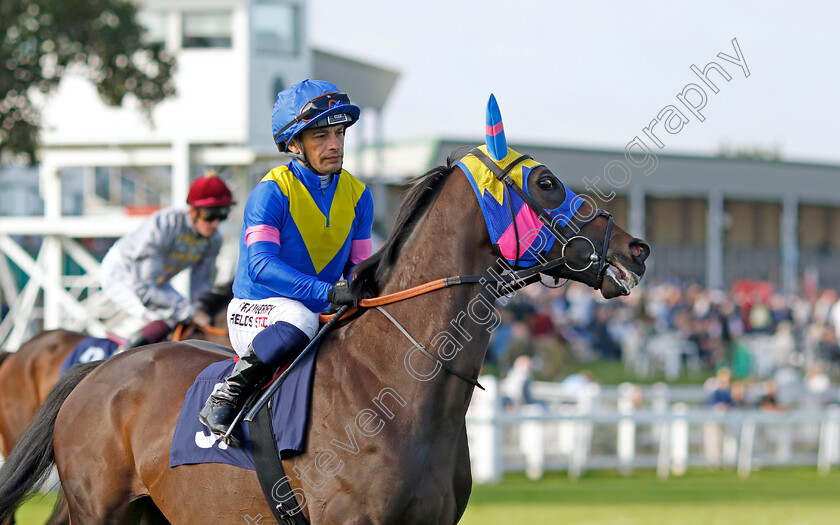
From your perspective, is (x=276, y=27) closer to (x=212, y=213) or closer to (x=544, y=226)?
(x=212, y=213)

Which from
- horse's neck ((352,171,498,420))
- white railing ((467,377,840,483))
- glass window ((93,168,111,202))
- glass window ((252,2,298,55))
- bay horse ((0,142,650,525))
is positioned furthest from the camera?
glass window ((93,168,111,202))

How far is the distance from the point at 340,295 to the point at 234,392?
23.2 inches

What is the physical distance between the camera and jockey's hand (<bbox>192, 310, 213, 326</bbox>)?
6027mm

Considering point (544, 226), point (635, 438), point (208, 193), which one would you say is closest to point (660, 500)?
point (635, 438)

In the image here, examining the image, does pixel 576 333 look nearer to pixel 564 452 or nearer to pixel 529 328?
pixel 529 328

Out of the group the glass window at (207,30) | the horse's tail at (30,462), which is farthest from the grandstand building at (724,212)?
the horse's tail at (30,462)

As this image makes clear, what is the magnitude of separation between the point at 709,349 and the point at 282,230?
61.3 feet

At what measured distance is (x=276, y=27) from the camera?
16.2 meters

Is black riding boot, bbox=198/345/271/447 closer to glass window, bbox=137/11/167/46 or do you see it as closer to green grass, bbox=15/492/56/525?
green grass, bbox=15/492/56/525

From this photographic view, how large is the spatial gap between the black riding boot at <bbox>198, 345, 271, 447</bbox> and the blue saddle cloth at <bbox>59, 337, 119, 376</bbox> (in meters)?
3.02

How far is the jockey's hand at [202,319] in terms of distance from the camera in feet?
19.8

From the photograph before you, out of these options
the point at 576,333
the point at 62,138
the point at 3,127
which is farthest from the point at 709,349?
the point at 3,127

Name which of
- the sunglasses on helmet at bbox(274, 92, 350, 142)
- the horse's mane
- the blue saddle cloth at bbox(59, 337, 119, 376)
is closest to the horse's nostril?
the horse's mane

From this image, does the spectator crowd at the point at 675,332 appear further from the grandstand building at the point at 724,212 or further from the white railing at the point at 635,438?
the grandstand building at the point at 724,212
